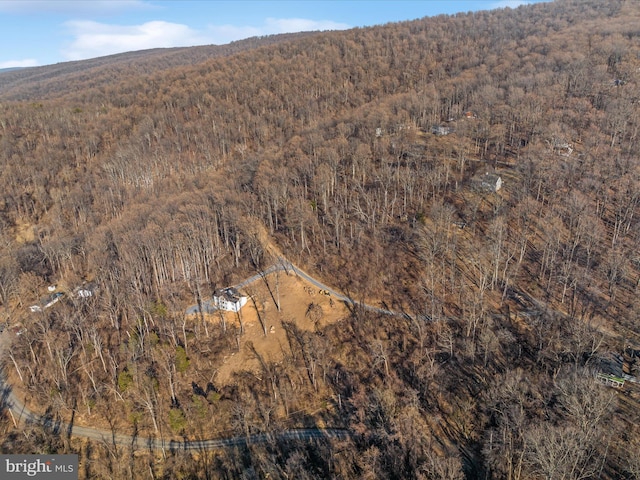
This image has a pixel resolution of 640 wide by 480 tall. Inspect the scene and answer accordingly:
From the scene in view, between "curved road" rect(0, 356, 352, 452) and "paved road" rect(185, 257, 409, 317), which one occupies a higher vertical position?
"paved road" rect(185, 257, 409, 317)

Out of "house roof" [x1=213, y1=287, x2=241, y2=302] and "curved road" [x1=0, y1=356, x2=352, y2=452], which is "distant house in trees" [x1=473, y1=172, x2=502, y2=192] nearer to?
"house roof" [x1=213, y1=287, x2=241, y2=302]

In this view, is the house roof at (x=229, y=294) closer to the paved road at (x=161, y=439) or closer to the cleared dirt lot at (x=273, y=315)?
the cleared dirt lot at (x=273, y=315)

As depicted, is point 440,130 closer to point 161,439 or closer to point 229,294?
point 229,294

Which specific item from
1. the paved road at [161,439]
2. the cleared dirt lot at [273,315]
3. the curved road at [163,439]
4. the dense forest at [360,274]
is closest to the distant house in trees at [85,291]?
the dense forest at [360,274]

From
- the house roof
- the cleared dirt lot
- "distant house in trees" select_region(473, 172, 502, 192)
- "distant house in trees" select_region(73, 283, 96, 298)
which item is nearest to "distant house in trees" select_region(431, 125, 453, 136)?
"distant house in trees" select_region(473, 172, 502, 192)

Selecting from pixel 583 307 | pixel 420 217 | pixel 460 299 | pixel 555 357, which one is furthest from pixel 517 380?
pixel 420 217

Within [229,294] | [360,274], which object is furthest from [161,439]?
[360,274]

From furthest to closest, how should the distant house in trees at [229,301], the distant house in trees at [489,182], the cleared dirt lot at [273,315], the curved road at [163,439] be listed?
the distant house in trees at [489,182] → the distant house in trees at [229,301] → the cleared dirt lot at [273,315] → the curved road at [163,439]
